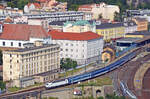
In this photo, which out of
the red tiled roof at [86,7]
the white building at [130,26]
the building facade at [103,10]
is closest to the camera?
the white building at [130,26]

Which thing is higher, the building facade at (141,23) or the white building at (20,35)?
the white building at (20,35)

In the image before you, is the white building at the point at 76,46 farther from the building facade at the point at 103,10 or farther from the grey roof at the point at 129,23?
the building facade at the point at 103,10

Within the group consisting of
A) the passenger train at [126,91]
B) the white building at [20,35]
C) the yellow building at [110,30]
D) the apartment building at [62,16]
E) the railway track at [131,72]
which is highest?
the white building at [20,35]

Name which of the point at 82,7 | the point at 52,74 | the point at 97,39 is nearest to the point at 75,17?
the point at 82,7

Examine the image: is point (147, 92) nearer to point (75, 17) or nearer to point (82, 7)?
point (75, 17)

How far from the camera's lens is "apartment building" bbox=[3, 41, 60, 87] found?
4234 centimetres

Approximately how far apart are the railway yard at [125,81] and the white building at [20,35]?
7814mm

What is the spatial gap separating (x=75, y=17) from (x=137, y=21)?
9.27 metres

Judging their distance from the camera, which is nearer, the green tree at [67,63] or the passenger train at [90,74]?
the passenger train at [90,74]

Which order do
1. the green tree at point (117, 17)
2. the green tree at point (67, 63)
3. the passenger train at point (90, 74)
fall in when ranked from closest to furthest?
the passenger train at point (90, 74), the green tree at point (67, 63), the green tree at point (117, 17)

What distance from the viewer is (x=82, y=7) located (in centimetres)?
8688

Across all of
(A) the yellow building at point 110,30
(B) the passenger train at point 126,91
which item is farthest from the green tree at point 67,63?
(A) the yellow building at point 110,30

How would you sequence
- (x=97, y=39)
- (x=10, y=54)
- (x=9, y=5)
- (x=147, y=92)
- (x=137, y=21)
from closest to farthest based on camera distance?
(x=147, y=92)
(x=10, y=54)
(x=97, y=39)
(x=137, y=21)
(x=9, y=5)

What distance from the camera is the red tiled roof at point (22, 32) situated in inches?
2036
